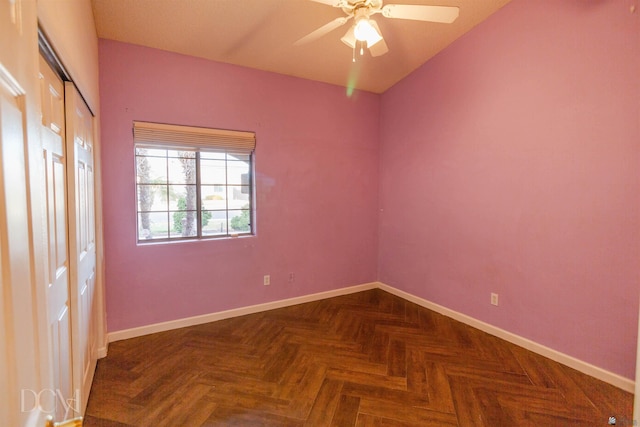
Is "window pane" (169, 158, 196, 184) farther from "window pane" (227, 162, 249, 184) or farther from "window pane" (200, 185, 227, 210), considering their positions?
"window pane" (227, 162, 249, 184)

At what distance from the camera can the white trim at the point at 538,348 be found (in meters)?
2.26

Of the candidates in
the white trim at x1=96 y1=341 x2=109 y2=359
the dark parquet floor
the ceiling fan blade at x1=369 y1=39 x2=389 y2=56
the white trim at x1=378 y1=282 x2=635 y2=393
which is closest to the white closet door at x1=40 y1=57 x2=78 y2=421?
the dark parquet floor

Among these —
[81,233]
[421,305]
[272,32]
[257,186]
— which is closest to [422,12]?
[272,32]

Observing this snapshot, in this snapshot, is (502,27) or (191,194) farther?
(191,194)

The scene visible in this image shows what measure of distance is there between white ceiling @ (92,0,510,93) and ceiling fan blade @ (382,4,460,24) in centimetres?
75

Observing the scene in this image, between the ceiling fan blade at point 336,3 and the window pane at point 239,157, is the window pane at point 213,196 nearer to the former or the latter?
the window pane at point 239,157

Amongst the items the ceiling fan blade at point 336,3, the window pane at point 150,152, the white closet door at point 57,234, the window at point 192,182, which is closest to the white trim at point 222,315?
the window at point 192,182

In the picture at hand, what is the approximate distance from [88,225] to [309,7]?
7.80 ft

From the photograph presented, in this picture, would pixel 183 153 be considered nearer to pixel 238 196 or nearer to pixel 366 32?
pixel 238 196

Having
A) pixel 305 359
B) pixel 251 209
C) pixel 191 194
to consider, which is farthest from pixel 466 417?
pixel 191 194

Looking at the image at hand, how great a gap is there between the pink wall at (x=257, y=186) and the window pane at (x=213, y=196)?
384 mm

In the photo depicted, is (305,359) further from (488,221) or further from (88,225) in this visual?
(488,221)

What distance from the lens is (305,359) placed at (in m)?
2.61

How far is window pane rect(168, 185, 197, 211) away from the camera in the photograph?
124 inches
